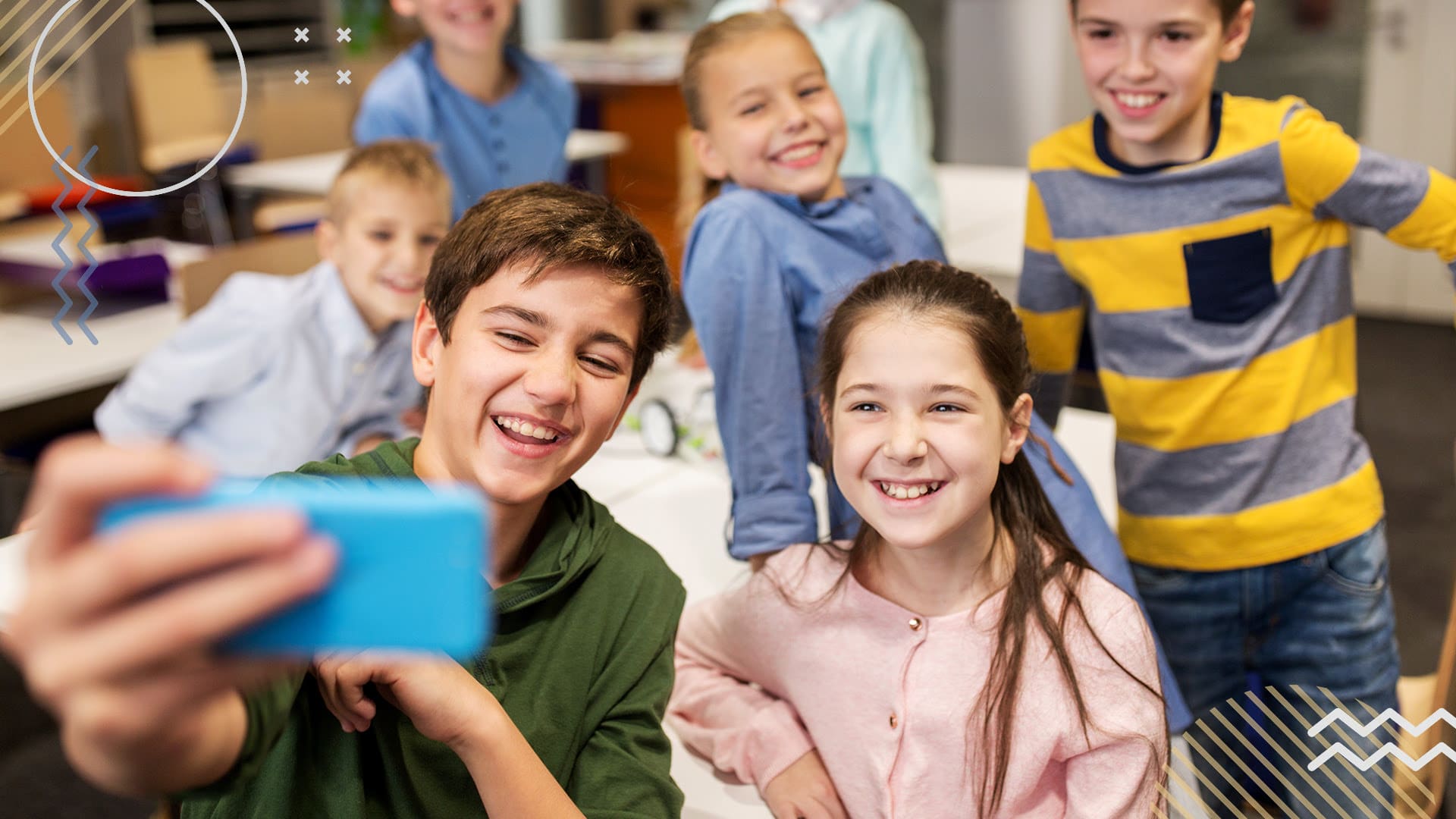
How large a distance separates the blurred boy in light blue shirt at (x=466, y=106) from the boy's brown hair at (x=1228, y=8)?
1025 mm

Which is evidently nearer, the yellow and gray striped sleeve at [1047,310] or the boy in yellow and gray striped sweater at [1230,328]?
the boy in yellow and gray striped sweater at [1230,328]

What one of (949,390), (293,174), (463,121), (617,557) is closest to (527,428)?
(617,557)

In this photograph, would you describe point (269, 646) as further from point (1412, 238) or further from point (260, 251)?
point (260, 251)

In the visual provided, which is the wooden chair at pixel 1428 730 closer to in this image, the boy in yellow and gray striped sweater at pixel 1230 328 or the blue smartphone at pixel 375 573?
the boy in yellow and gray striped sweater at pixel 1230 328

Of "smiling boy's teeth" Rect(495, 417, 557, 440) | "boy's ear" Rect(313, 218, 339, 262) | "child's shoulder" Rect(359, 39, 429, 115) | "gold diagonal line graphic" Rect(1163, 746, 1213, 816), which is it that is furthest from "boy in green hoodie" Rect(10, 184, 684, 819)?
"child's shoulder" Rect(359, 39, 429, 115)

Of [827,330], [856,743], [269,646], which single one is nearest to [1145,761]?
[856,743]

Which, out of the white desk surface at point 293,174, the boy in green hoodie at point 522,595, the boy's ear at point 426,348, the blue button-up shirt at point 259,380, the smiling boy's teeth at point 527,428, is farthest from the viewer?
the white desk surface at point 293,174

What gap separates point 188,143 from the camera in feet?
14.4

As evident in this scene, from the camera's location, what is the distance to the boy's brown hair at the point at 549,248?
3.53 ft

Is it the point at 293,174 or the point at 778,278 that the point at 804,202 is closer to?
the point at 778,278

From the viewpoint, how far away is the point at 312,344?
1967mm

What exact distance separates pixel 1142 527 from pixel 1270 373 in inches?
9.6

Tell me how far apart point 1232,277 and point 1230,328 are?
0.20 feet

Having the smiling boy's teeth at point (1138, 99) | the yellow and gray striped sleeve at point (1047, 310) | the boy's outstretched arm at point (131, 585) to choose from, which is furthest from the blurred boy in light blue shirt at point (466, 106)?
the boy's outstretched arm at point (131, 585)
